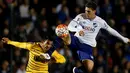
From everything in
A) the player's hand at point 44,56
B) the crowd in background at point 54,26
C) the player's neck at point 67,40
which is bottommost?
the crowd in background at point 54,26

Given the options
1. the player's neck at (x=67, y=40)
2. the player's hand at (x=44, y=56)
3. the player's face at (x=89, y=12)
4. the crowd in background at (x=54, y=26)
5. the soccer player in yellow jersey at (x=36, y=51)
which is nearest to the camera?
the player's hand at (x=44, y=56)

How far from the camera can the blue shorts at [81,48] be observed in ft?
42.7

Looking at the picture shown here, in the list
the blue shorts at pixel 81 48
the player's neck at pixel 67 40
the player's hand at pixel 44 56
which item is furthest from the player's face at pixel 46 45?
the blue shorts at pixel 81 48

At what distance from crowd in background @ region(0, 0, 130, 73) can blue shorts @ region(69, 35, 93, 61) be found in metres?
2.45

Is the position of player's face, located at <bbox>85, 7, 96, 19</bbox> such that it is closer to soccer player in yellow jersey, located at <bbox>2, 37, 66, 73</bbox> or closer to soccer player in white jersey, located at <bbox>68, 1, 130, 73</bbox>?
soccer player in white jersey, located at <bbox>68, 1, 130, 73</bbox>

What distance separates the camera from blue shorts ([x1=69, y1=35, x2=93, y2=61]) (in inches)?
513

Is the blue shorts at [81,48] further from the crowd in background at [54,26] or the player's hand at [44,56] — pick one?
the crowd in background at [54,26]

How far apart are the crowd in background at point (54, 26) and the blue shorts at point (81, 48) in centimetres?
245

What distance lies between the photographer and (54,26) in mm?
16578

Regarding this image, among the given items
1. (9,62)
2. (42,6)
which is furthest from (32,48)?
(42,6)

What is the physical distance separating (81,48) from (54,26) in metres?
3.50

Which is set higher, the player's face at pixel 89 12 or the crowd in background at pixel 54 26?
the player's face at pixel 89 12

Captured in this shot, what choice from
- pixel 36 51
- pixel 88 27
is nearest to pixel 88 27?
pixel 88 27

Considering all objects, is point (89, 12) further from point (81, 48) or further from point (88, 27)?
point (81, 48)
